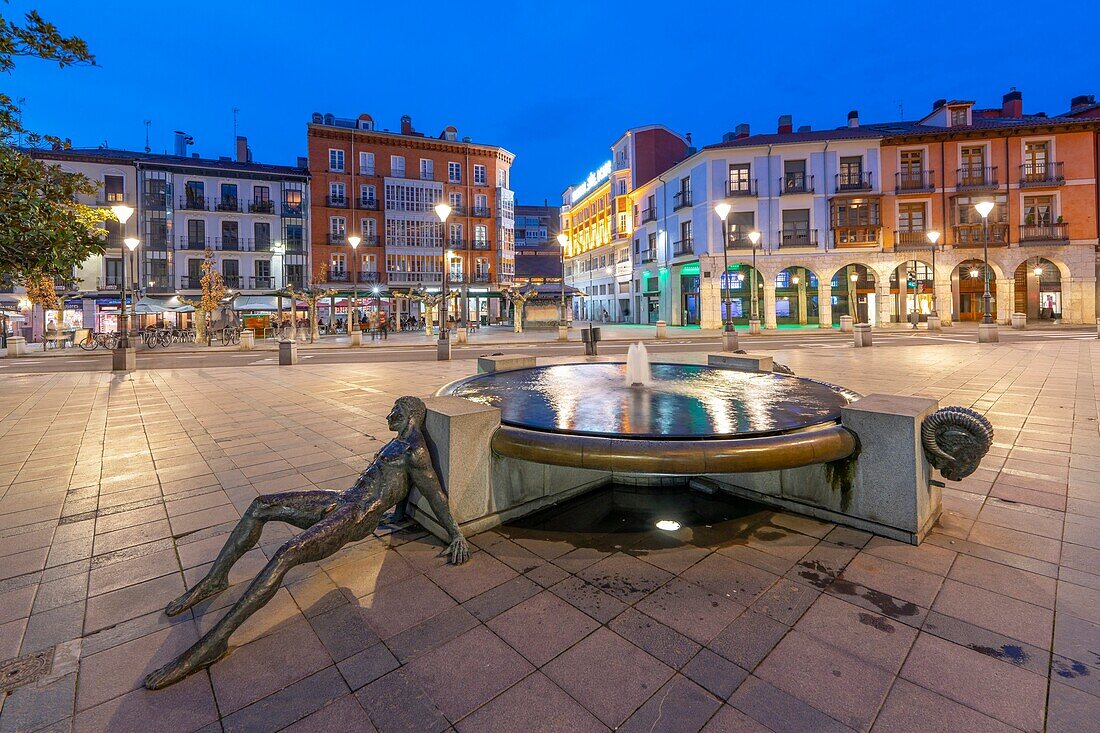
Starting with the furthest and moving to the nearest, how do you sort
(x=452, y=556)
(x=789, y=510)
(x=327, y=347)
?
(x=327, y=347)
(x=789, y=510)
(x=452, y=556)

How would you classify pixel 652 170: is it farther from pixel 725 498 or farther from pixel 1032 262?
pixel 725 498

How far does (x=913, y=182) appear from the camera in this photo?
38.5m

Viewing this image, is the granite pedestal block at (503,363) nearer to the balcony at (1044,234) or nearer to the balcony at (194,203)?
the balcony at (1044,234)

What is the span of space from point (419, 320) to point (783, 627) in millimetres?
48157

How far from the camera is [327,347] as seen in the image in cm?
2706

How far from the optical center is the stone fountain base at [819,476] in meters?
3.85

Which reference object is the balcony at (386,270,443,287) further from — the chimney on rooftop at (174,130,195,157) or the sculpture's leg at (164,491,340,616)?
the sculpture's leg at (164,491,340,616)

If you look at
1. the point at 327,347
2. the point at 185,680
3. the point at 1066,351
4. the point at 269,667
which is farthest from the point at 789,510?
the point at 327,347

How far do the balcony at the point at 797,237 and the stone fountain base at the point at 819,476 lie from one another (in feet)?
128

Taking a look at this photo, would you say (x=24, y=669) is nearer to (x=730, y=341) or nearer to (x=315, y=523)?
(x=315, y=523)

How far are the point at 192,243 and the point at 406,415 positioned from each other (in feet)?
165

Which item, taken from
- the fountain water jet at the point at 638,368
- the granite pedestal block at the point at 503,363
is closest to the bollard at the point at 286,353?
the granite pedestal block at the point at 503,363

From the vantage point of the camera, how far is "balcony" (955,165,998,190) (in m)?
37.8

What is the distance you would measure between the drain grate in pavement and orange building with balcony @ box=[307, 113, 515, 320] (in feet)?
139
